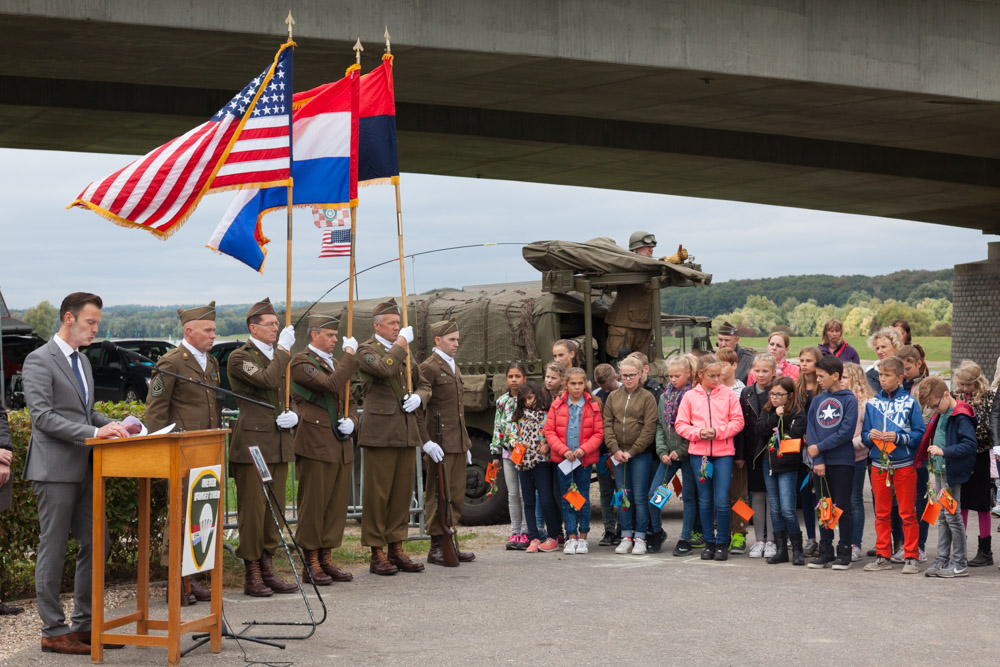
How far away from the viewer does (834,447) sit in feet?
29.7

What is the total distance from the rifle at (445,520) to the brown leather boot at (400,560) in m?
0.26

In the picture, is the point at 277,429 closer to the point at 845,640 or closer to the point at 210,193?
the point at 210,193

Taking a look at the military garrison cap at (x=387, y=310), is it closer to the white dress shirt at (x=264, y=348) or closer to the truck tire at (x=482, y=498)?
the white dress shirt at (x=264, y=348)

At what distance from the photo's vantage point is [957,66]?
17.9 m

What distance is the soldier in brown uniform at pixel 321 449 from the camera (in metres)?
8.56

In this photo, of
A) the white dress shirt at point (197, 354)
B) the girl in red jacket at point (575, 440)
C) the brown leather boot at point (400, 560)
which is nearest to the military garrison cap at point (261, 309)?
the white dress shirt at point (197, 354)

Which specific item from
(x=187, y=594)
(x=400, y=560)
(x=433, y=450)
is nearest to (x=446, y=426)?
(x=433, y=450)

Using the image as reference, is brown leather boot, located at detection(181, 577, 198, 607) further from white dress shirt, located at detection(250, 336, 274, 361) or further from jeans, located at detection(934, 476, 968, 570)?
jeans, located at detection(934, 476, 968, 570)

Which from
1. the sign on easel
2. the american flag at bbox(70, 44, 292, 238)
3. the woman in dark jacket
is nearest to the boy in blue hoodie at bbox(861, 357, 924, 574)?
the woman in dark jacket

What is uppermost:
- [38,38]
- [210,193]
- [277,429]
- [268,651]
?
[38,38]

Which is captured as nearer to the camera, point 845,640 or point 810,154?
point 845,640

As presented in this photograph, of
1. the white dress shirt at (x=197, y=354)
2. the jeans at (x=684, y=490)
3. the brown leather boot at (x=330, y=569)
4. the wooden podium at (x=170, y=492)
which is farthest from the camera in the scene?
the jeans at (x=684, y=490)

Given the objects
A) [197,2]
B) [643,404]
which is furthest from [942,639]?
[197,2]

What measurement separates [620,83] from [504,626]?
11644 millimetres
